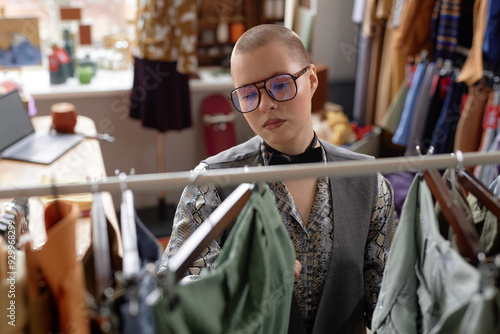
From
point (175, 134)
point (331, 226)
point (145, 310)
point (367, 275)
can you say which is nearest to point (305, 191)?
point (331, 226)

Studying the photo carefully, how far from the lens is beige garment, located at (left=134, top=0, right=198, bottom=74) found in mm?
3213

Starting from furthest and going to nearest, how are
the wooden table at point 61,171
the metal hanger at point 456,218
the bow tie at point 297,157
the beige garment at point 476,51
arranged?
the beige garment at point 476,51 < the wooden table at point 61,171 < the bow tie at point 297,157 < the metal hanger at point 456,218

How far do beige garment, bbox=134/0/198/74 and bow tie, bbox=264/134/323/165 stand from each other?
221 centimetres

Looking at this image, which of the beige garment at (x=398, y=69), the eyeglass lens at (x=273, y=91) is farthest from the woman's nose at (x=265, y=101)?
the beige garment at (x=398, y=69)

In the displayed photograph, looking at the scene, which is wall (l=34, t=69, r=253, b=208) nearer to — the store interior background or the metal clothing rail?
the store interior background

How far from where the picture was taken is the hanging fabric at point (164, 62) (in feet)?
10.6

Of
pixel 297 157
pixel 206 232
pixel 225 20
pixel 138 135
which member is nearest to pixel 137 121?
pixel 138 135

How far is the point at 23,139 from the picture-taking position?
8.18 ft

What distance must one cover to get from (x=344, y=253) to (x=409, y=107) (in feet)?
7.89

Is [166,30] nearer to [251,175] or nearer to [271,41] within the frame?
[271,41]

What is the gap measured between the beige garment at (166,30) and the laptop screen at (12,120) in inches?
39.1

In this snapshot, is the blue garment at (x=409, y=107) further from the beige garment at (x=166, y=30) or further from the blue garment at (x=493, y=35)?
the beige garment at (x=166, y=30)

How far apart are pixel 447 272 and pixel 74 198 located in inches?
54.3

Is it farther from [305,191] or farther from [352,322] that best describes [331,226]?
[352,322]
